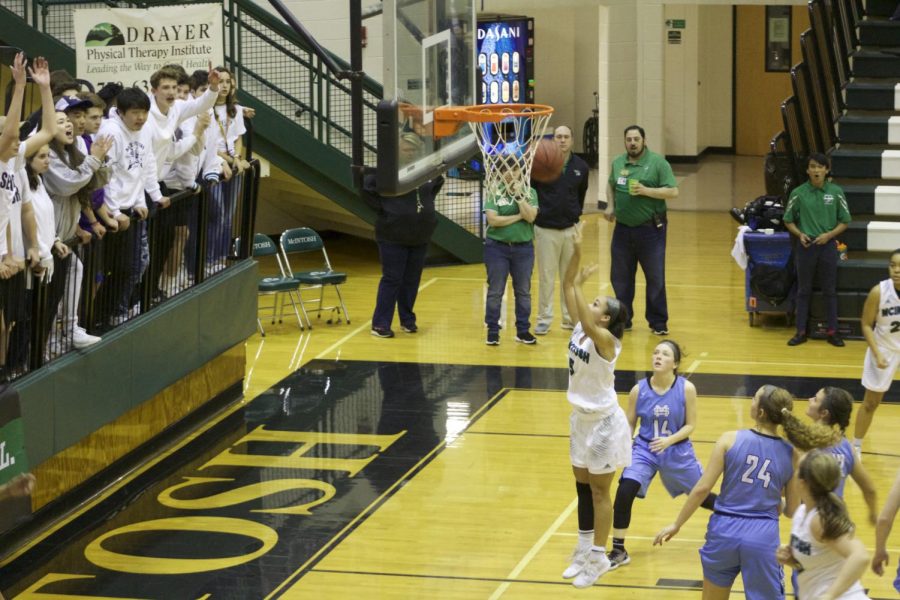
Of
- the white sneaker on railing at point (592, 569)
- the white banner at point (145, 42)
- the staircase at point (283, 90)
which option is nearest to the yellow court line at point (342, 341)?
the staircase at point (283, 90)

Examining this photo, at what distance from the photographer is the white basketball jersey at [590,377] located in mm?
8039

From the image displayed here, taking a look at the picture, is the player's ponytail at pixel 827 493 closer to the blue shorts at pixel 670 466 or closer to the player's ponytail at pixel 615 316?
the player's ponytail at pixel 615 316

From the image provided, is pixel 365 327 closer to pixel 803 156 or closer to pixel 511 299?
pixel 511 299

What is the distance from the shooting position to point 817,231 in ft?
44.2

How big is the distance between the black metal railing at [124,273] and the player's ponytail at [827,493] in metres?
4.88

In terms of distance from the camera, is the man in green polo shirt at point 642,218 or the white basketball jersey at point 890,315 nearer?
the white basketball jersey at point 890,315

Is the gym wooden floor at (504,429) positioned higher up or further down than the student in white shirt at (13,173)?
further down

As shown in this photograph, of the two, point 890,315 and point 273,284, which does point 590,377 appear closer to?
point 890,315

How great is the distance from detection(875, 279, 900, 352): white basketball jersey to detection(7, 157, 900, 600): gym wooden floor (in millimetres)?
870

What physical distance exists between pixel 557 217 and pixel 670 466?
571 centimetres

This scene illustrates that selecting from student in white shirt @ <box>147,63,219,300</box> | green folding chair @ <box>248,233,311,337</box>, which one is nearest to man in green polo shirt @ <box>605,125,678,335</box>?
green folding chair @ <box>248,233,311,337</box>

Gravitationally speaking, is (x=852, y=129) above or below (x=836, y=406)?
above

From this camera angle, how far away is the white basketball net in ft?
37.0

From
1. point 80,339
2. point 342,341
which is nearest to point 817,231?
point 342,341
